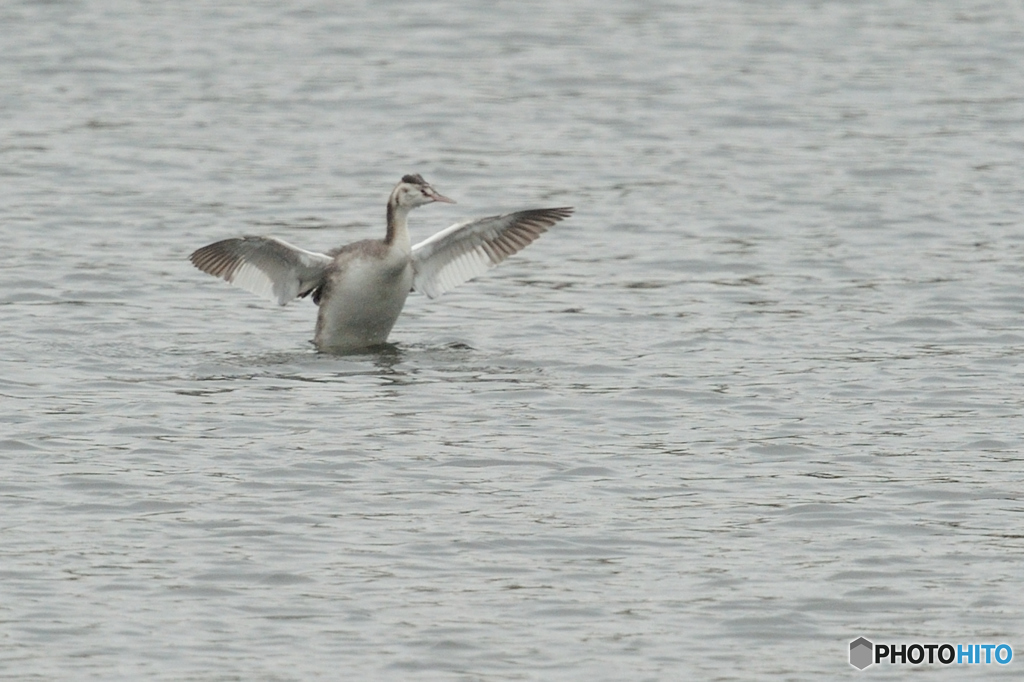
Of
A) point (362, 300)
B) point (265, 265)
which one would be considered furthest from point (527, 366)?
point (265, 265)

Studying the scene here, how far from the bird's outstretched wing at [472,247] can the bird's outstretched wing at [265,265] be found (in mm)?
838

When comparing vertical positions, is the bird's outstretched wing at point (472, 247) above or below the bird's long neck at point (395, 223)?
below

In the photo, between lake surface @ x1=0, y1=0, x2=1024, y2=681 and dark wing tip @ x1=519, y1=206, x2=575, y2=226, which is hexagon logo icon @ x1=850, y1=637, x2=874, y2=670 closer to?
lake surface @ x1=0, y1=0, x2=1024, y2=681

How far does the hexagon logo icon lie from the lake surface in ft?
0.17

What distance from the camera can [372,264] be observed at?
16.0 metres

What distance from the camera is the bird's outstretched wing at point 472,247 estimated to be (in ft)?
53.2

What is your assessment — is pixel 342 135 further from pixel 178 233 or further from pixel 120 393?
pixel 120 393

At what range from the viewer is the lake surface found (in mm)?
9625

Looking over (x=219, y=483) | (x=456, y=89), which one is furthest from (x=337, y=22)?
(x=219, y=483)

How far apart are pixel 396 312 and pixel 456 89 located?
40.4 feet

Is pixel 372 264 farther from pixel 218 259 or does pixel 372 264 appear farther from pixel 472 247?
pixel 218 259

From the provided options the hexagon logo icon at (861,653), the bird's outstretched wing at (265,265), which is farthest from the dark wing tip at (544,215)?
the hexagon logo icon at (861,653)

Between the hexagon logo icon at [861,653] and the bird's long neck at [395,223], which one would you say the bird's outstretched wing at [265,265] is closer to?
the bird's long neck at [395,223]

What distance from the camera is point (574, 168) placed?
23625 mm
